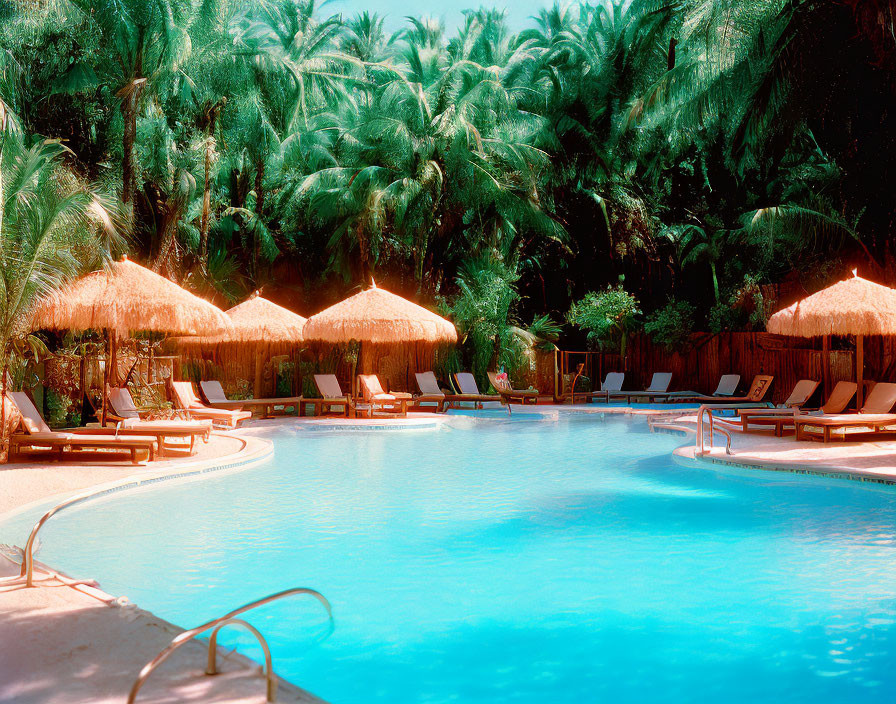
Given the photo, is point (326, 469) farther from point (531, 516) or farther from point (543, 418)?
point (543, 418)

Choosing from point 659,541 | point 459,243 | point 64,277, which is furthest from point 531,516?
point 459,243

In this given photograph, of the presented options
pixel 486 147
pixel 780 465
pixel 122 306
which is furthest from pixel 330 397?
pixel 780 465

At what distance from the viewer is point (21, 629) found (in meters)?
4.01

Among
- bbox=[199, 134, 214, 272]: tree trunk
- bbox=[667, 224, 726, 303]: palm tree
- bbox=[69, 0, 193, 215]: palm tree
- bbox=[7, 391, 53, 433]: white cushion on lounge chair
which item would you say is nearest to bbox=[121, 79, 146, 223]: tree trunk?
bbox=[69, 0, 193, 215]: palm tree

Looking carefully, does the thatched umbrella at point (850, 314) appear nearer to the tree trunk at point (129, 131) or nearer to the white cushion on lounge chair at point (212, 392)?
the white cushion on lounge chair at point (212, 392)

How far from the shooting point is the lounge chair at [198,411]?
13836 mm

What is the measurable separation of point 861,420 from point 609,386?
9.42 meters

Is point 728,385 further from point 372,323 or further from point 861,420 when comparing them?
point 372,323

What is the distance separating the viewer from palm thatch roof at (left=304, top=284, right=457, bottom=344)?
15828mm

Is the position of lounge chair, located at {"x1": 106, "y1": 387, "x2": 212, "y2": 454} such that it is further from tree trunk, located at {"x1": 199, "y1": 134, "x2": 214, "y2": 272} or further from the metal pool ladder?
tree trunk, located at {"x1": 199, "y1": 134, "x2": 214, "y2": 272}

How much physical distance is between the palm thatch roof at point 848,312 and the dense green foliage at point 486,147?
4.62m

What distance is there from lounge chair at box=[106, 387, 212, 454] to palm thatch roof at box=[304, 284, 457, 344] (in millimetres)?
4372

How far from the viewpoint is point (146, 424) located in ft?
35.5

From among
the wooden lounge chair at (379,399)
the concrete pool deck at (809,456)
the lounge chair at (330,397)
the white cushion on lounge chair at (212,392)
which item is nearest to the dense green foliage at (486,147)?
the white cushion on lounge chair at (212,392)
